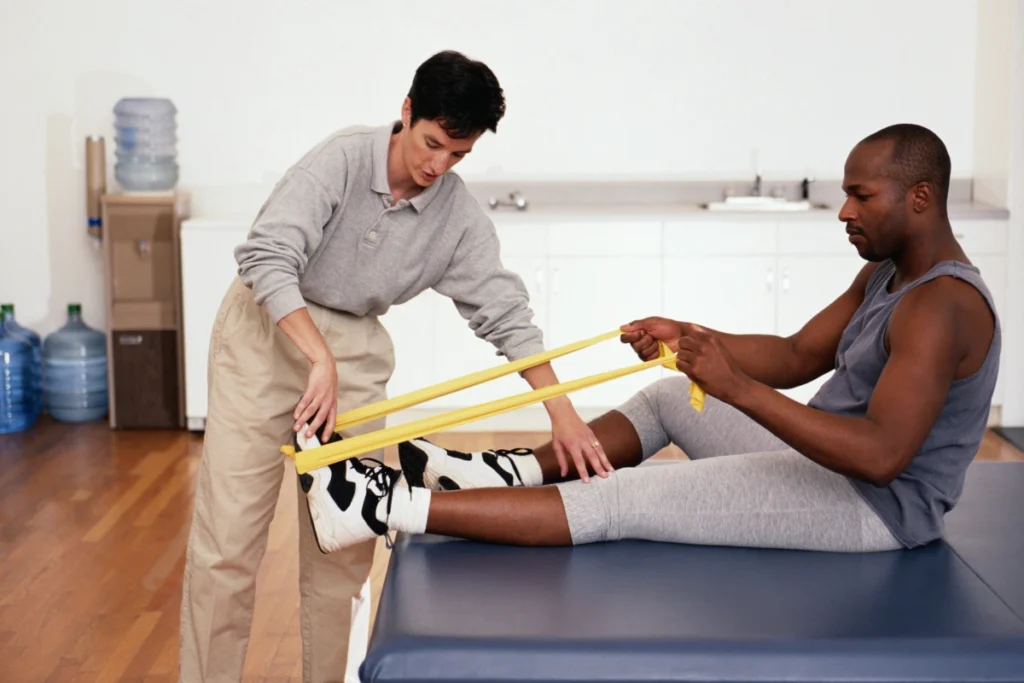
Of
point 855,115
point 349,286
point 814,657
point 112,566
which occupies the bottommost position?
point 112,566

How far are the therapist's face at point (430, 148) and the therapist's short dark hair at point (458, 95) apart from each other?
17 millimetres

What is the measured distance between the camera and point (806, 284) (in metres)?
4.75

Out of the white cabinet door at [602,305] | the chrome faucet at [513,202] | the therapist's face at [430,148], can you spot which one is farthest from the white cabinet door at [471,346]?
the therapist's face at [430,148]

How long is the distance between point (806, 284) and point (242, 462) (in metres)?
2.82

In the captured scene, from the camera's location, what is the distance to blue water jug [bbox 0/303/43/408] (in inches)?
195

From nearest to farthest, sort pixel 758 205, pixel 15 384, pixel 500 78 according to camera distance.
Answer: pixel 15 384 → pixel 758 205 → pixel 500 78

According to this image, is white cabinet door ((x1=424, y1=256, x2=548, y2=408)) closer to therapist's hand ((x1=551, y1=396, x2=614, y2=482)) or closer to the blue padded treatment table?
therapist's hand ((x1=551, y1=396, x2=614, y2=482))

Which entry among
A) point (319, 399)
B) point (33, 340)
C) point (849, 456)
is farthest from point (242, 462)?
point (33, 340)

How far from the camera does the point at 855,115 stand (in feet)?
16.9

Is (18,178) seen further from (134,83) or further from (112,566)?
(112,566)

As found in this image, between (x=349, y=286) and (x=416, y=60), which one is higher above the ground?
(x=416, y=60)

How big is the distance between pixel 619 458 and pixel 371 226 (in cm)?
64

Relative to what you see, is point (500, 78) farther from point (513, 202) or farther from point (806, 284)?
point (806, 284)

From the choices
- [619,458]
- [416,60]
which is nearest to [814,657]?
[619,458]
